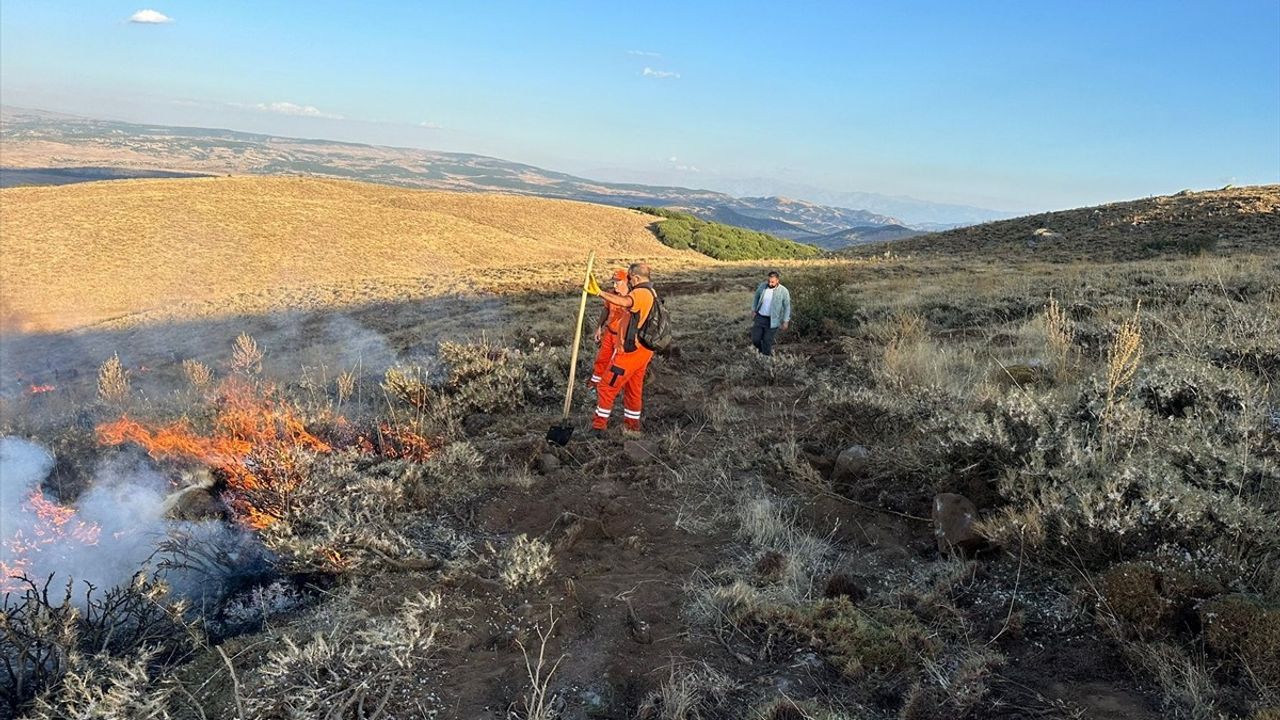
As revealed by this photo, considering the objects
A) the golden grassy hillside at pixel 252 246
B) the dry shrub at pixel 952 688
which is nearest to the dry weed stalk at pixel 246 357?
the dry shrub at pixel 952 688

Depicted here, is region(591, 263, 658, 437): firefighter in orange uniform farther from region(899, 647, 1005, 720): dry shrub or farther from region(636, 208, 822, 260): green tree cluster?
region(636, 208, 822, 260): green tree cluster

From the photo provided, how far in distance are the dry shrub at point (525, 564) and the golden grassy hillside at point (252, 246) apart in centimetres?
1987

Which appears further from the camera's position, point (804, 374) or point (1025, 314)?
point (1025, 314)

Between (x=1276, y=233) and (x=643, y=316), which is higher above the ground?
(x=1276, y=233)

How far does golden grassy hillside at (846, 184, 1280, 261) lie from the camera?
26078mm

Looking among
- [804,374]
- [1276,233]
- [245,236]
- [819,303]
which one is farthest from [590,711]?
[245,236]

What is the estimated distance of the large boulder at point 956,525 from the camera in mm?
3766

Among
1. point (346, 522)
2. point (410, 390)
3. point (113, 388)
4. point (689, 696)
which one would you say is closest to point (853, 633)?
point (689, 696)

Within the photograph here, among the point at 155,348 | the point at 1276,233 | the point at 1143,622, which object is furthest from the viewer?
the point at 1276,233

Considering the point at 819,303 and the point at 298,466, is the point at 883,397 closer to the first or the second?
the point at 298,466

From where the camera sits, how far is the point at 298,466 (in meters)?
4.63

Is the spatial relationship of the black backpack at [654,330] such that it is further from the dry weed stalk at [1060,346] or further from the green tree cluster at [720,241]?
the green tree cluster at [720,241]

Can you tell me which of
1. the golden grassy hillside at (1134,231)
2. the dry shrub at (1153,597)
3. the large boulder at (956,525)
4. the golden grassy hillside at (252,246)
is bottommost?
the golden grassy hillside at (252,246)

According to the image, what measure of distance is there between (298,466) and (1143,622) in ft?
15.5
